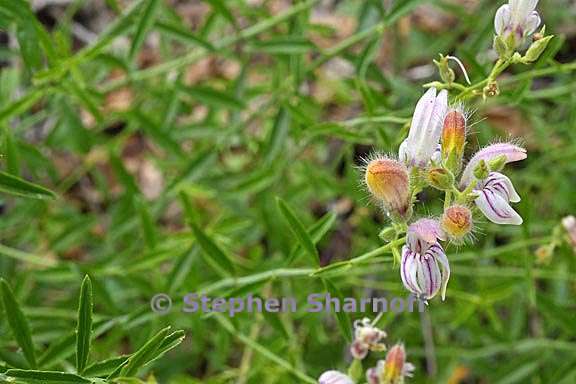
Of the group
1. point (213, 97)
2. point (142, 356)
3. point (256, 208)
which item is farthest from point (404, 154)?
point (256, 208)

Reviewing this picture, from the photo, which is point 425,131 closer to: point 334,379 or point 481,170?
point 481,170

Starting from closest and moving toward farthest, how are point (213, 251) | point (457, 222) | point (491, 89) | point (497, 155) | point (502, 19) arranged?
point (457, 222) < point (497, 155) < point (491, 89) < point (502, 19) < point (213, 251)

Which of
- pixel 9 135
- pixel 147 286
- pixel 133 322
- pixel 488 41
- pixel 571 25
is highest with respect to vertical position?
pixel 571 25

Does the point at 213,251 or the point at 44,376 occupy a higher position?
the point at 213,251

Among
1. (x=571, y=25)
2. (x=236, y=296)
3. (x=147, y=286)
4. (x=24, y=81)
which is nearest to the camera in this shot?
(x=236, y=296)

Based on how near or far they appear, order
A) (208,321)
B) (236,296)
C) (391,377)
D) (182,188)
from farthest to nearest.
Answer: (208,321) < (182,188) < (236,296) < (391,377)

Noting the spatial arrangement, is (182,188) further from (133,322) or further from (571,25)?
(571,25)

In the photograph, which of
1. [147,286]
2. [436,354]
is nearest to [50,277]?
[147,286]
